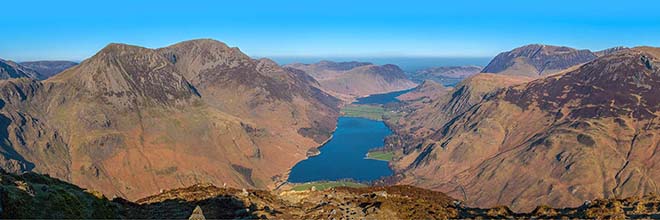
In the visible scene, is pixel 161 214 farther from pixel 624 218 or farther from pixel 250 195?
pixel 624 218

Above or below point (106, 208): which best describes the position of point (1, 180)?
above

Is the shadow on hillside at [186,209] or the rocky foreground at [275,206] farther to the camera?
the shadow on hillside at [186,209]

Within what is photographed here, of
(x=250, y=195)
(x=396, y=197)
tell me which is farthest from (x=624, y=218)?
(x=250, y=195)

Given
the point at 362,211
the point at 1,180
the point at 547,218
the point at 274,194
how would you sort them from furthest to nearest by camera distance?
the point at 274,194 < the point at 362,211 < the point at 547,218 < the point at 1,180

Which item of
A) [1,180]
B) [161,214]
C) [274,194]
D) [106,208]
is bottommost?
[274,194]

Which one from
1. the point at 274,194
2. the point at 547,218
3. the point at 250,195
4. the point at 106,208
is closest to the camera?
the point at 106,208

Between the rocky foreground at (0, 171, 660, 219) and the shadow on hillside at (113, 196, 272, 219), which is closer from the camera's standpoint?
the rocky foreground at (0, 171, 660, 219)

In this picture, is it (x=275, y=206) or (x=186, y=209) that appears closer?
(x=186, y=209)

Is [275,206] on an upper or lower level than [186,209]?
lower
